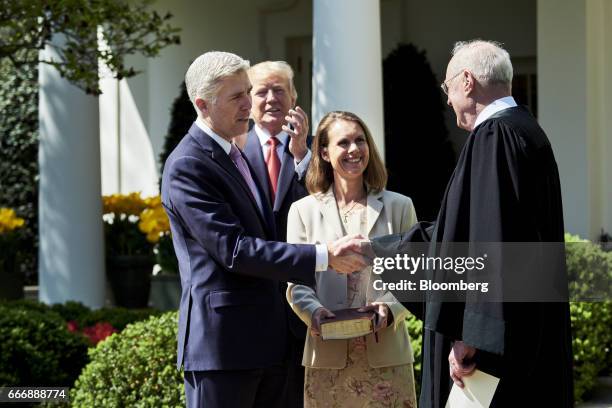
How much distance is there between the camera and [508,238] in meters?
3.50

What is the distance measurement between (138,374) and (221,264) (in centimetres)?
256

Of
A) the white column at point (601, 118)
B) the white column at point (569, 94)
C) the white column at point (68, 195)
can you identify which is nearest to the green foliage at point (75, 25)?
the white column at point (68, 195)

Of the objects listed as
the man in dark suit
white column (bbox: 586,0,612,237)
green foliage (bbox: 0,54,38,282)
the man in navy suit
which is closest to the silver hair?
the man in dark suit

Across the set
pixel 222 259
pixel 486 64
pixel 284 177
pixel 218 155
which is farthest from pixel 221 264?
pixel 486 64

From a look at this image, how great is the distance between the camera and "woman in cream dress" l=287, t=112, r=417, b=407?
4.32 metres

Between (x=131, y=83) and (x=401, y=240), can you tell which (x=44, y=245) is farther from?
(x=401, y=240)

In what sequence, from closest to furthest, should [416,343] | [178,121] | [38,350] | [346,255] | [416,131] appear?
[346,255], [416,343], [38,350], [416,131], [178,121]

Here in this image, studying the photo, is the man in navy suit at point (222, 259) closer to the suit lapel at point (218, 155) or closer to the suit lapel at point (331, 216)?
the suit lapel at point (218, 155)

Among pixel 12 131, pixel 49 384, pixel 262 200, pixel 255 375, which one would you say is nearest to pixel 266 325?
pixel 255 375

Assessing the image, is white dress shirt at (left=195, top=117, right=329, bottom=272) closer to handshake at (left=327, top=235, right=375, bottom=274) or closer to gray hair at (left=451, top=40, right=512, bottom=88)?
handshake at (left=327, top=235, right=375, bottom=274)

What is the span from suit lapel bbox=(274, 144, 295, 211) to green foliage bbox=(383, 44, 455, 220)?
24.5 ft

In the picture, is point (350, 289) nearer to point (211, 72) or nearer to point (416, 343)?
point (211, 72)

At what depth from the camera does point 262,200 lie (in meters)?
4.18

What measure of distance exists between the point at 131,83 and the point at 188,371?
10.5 m
